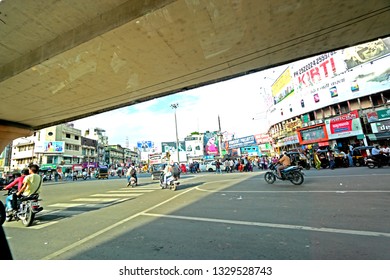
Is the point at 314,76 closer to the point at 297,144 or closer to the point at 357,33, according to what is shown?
the point at 297,144

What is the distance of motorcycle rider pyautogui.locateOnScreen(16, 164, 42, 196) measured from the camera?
19.1ft

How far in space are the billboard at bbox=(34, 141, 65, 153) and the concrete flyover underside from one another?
4933 cm

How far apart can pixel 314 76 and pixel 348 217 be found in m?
30.9

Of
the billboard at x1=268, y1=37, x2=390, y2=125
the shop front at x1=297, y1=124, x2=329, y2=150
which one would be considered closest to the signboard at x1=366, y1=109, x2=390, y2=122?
the billboard at x1=268, y1=37, x2=390, y2=125

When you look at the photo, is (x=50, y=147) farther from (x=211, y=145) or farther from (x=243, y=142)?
(x=243, y=142)

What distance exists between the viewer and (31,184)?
5.90 metres

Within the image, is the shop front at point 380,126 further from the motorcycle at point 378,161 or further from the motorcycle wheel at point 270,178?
the motorcycle wheel at point 270,178

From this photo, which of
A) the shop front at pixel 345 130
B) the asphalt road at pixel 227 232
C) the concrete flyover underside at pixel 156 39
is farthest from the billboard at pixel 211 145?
the concrete flyover underside at pixel 156 39

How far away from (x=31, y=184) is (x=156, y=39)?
576cm

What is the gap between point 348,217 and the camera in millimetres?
4340

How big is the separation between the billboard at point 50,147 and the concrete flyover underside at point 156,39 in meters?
49.3

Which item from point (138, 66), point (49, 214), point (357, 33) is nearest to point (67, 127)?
point (49, 214)

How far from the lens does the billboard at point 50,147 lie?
150 feet

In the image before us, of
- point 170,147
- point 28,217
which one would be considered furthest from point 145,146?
point 28,217
